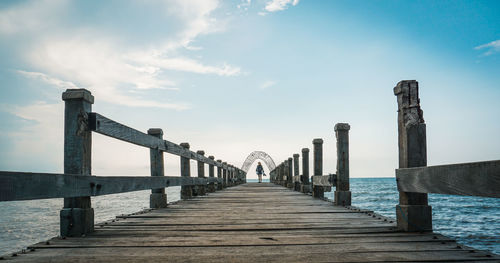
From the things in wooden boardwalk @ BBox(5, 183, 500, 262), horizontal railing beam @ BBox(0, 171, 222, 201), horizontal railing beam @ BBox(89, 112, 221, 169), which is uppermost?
horizontal railing beam @ BBox(89, 112, 221, 169)

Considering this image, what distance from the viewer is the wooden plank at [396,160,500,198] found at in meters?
2.11

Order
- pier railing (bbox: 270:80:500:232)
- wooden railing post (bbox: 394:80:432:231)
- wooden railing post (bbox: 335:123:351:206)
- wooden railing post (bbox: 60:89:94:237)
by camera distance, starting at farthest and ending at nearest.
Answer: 1. wooden railing post (bbox: 335:123:351:206)
2. wooden railing post (bbox: 394:80:432:231)
3. wooden railing post (bbox: 60:89:94:237)
4. pier railing (bbox: 270:80:500:232)

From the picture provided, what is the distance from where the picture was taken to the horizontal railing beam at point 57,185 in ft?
7.32

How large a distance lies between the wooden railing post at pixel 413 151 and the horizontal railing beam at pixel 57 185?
271cm

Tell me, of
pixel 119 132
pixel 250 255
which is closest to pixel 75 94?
pixel 119 132

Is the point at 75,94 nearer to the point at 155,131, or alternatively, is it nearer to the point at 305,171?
the point at 155,131

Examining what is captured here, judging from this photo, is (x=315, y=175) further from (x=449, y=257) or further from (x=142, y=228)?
(x=449, y=257)

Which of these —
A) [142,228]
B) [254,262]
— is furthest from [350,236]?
[142,228]

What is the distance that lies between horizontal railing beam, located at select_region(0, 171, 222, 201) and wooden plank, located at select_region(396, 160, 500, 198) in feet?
8.76

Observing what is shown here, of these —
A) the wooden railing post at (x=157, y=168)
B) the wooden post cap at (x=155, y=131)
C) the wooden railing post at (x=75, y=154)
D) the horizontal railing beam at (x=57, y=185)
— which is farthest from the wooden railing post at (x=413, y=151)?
the wooden post cap at (x=155, y=131)

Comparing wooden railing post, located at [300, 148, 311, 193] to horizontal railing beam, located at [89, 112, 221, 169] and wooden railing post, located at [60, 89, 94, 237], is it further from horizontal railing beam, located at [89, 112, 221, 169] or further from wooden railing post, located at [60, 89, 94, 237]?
wooden railing post, located at [60, 89, 94, 237]

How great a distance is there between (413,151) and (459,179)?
1083 mm

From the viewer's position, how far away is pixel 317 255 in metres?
2.46

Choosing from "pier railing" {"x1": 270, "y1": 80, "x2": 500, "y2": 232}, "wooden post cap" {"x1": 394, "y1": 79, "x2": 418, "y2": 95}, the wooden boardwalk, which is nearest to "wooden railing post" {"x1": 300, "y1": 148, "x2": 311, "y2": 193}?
the wooden boardwalk
